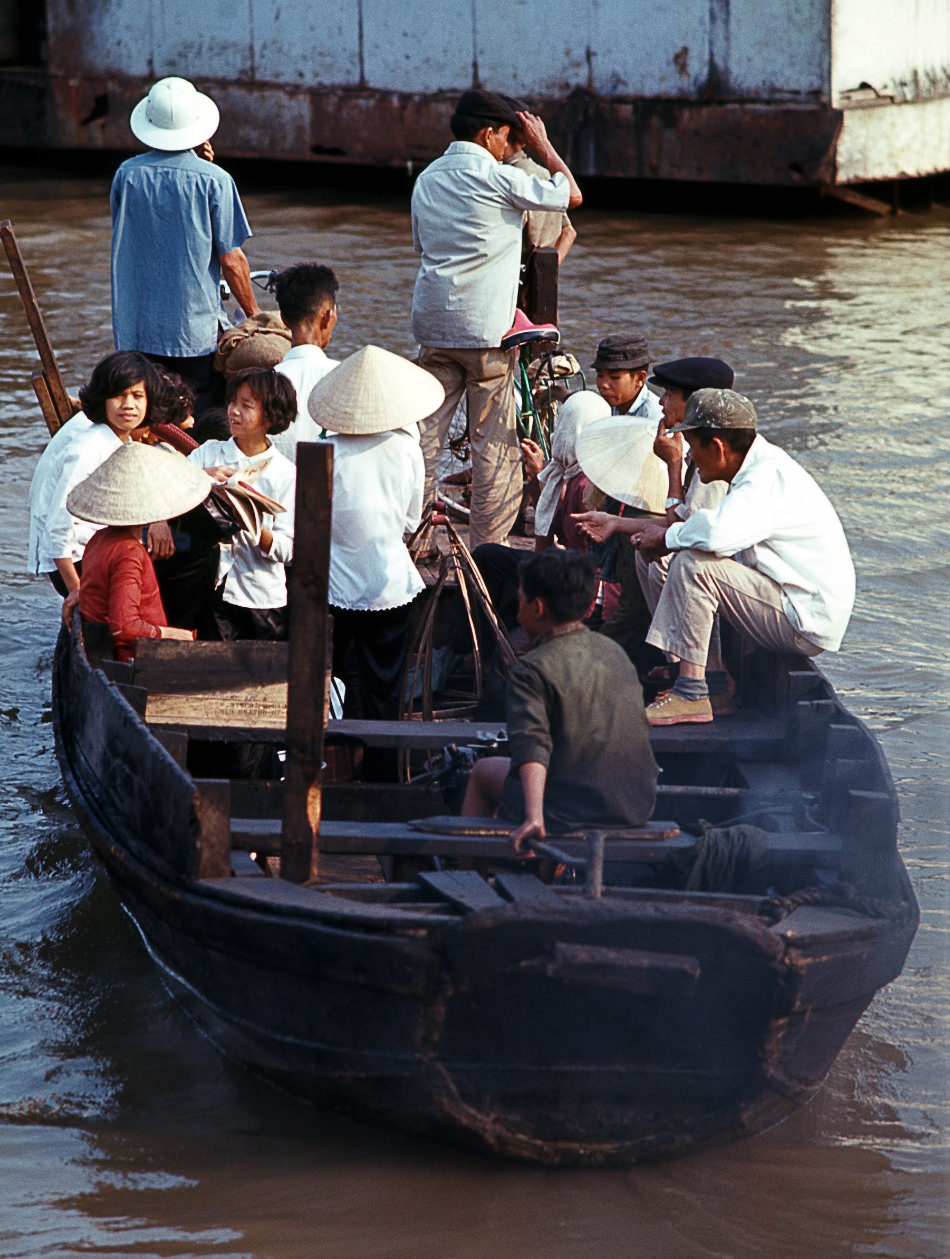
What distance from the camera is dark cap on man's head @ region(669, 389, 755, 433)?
4797 mm

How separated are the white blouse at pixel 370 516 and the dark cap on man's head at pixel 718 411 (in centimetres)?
92

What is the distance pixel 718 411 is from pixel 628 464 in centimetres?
73

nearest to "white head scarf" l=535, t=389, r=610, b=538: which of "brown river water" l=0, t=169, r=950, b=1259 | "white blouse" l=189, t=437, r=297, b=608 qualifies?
"white blouse" l=189, t=437, r=297, b=608

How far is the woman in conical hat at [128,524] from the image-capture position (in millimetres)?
4746

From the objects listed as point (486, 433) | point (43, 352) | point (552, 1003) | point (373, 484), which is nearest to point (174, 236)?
point (43, 352)

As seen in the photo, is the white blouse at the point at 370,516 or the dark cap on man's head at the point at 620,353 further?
the dark cap on man's head at the point at 620,353

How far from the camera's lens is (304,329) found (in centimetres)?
575

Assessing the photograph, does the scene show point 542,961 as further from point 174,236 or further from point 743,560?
point 174,236

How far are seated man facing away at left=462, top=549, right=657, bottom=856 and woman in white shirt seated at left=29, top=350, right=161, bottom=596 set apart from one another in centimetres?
192

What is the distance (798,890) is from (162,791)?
62.7 inches

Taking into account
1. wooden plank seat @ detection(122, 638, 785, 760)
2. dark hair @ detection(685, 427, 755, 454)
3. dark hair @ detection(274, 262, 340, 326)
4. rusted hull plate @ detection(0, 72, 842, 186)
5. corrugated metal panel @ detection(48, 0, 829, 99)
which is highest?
corrugated metal panel @ detection(48, 0, 829, 99)

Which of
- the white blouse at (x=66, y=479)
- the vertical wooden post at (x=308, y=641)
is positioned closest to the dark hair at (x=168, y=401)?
the white blouse at (x=66, y=479)

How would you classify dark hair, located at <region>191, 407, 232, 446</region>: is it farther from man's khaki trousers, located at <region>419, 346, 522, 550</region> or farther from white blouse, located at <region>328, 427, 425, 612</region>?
white blouse, located at <region>328, 427, 425, 612</region>

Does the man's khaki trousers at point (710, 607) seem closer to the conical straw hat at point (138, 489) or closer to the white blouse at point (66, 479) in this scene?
the conical straw hat at point (138, 489)
